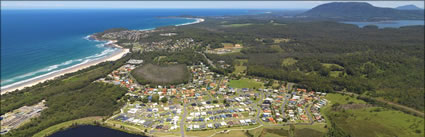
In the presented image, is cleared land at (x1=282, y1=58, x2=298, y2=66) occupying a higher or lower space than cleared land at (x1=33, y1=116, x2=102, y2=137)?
higher

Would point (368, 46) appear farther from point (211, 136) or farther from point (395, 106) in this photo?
point (211, 136)

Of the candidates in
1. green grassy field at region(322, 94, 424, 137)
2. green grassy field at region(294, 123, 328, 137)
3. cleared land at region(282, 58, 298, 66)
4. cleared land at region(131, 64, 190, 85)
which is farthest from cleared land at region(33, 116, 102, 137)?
cleared land at region(282, 58, 298, 66)

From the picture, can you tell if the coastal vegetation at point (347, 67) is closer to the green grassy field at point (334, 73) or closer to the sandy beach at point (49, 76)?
the green grassy field at point (334, 73)

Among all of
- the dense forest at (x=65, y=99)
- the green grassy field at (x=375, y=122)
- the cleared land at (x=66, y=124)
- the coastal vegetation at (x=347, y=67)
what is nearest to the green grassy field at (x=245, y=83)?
the coastal vegetation at (x=347, y=67)

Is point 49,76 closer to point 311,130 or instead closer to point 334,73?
point 311,130

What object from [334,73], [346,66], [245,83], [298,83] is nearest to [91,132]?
[245,83]

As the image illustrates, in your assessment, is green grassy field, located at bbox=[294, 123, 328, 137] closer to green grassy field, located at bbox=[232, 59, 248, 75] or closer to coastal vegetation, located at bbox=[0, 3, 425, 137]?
coastal vegetation, located at bbox=[0, 3, 425, 137]
